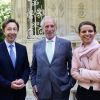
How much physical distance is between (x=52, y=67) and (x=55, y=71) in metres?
0.06

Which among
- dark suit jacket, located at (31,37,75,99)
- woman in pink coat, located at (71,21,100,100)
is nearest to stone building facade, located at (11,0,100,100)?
dark suit jacket, located at (31,37,75,99)

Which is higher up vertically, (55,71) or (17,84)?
(55,71)

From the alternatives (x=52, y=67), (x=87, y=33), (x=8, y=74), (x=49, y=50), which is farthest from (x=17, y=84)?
(x=87, y=33)

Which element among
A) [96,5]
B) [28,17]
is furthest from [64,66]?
[28,17]

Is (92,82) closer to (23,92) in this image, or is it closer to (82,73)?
(82,73)

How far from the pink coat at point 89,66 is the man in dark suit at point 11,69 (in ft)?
2.28

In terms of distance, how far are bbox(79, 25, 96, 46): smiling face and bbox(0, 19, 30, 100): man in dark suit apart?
0.80 metres

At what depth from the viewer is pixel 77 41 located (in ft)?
31.7

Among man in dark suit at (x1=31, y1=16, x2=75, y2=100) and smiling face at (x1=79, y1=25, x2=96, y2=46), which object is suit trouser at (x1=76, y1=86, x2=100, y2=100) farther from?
smiling face at (x1=79, y1=25, x2=96, y2=46)

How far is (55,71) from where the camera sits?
4719mm

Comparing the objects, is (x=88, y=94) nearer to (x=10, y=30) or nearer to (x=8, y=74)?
(x=8, y=74)

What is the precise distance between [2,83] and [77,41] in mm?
5177

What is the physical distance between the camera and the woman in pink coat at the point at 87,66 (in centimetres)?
434

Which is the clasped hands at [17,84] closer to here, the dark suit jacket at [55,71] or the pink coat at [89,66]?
the dark suit jacket at [55,71]
